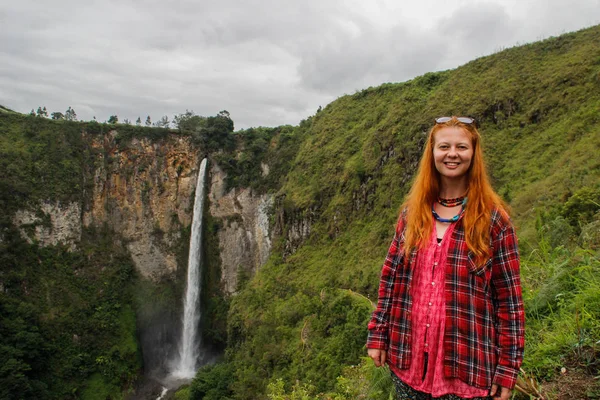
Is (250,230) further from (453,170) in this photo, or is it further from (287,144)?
(453,170)

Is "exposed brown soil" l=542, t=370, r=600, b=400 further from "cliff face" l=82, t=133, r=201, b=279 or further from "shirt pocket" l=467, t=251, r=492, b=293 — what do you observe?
"cliff face" l=82, t=133, r=201, b=279

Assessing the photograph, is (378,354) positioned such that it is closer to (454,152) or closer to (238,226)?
(454,152)

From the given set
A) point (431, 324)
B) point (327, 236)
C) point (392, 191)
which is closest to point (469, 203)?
point (431, 324)

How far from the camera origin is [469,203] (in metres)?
1.79

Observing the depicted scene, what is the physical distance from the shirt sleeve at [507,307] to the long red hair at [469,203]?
7 centimetres

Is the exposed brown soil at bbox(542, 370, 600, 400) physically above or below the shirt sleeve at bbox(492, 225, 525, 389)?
below

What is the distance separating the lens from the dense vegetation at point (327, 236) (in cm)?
420

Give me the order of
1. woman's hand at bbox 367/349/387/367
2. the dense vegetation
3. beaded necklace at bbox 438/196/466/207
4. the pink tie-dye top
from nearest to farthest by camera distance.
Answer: the pink tie-dye top < beaded necklace at bbox 438/196/466/207 < woman's hand at bbox 367/349/387/367 < the dense vegetation

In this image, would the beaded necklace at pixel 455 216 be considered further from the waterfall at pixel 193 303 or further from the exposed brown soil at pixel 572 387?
the waterfall at pixel 193 303

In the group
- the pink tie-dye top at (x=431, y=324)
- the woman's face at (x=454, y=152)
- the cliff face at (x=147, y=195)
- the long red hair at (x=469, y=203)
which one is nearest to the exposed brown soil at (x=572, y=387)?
the pink tie-dye top at (x=431, y=324)

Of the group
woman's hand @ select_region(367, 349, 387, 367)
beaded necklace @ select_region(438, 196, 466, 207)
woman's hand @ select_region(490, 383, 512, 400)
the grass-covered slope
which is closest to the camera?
woman's hand @ select_region(490, 383, 512, 400)

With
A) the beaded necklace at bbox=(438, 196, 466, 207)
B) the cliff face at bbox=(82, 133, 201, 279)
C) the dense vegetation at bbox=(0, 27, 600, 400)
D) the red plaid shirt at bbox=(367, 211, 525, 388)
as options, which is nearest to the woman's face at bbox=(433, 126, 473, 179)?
the beaded necklace at bbox=(438, 196, 466, 207)

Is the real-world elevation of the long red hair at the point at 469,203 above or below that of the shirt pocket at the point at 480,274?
above

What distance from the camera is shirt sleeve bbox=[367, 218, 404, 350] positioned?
198 cm
